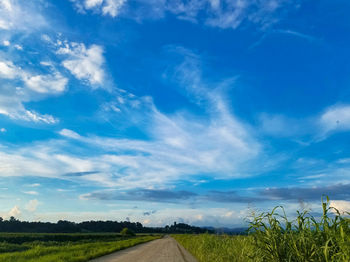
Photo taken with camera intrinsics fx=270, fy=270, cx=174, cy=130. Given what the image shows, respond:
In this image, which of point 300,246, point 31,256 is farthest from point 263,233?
point 31,256

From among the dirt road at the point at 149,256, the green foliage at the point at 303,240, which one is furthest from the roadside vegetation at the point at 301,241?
the dirt road at the point at 149,256

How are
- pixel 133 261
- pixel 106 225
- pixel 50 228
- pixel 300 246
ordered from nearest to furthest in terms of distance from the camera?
pixel 300 246 → pixel 133 261 → pixel 50 228 → pixel 106 225

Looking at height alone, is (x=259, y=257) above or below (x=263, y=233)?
below

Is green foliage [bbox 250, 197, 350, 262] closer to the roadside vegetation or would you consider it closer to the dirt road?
the roadside vegetation

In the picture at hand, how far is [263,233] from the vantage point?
676 cm

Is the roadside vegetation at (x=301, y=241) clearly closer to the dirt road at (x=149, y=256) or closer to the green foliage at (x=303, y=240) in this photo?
the green foliage at (x=303, y=240)

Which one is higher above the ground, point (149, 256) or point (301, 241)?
point (301, 241)

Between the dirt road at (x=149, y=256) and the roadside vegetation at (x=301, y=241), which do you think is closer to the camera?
the roadside vegetation at (x=301, y=241)

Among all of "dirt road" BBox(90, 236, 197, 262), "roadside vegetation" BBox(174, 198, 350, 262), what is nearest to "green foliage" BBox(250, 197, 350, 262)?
"roadside vegetation" BBox(174, 198, 350, 262)

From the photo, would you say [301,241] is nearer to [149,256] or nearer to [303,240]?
[303,240]

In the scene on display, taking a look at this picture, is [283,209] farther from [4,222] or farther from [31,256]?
[4,222]

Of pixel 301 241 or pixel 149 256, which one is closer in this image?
pixel 301 241

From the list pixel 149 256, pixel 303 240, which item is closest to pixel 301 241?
pixel 303 240

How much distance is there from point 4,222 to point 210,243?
4268 inches
